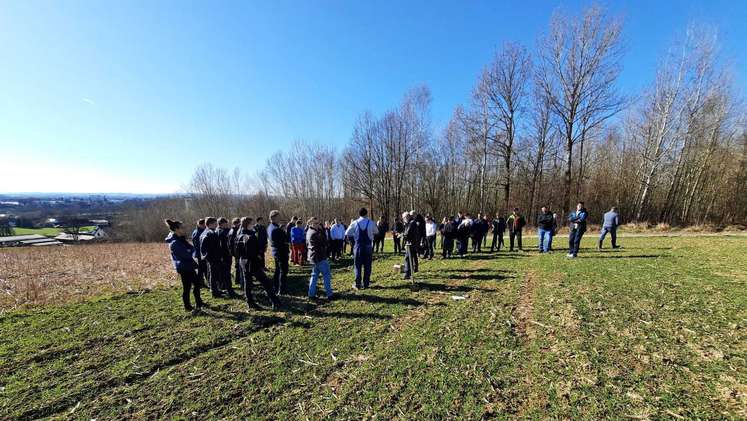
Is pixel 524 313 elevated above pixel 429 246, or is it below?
below

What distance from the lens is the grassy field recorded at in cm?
334

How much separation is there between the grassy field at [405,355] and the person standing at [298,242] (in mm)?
4381

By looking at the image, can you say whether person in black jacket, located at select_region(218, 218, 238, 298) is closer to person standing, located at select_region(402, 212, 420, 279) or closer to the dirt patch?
person standing, located at select_region(402, 212, 420, 279)

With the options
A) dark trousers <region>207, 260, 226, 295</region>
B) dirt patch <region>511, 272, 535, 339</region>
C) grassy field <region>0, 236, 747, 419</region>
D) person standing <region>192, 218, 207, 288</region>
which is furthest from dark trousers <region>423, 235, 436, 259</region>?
person standing <region>192, 218, 207, 288</region>

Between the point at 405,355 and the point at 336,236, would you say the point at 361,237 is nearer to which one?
the point at 405,355

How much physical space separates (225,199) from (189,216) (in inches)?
300

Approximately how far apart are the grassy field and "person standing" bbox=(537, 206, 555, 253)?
4.73 meters

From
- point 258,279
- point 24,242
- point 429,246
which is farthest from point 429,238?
point 24,242

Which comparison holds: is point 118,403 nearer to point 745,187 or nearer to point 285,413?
point 285,413

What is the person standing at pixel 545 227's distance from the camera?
476 inches

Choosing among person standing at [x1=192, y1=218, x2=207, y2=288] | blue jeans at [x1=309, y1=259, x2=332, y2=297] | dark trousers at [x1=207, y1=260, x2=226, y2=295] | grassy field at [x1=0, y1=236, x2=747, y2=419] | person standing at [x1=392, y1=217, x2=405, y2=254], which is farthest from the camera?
person standing at [x1=392, y1=217, x2=405, y2=254]

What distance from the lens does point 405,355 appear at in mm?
4418

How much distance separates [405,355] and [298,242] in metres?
8.36

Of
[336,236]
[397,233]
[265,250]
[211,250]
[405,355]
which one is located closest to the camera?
[405,355]
